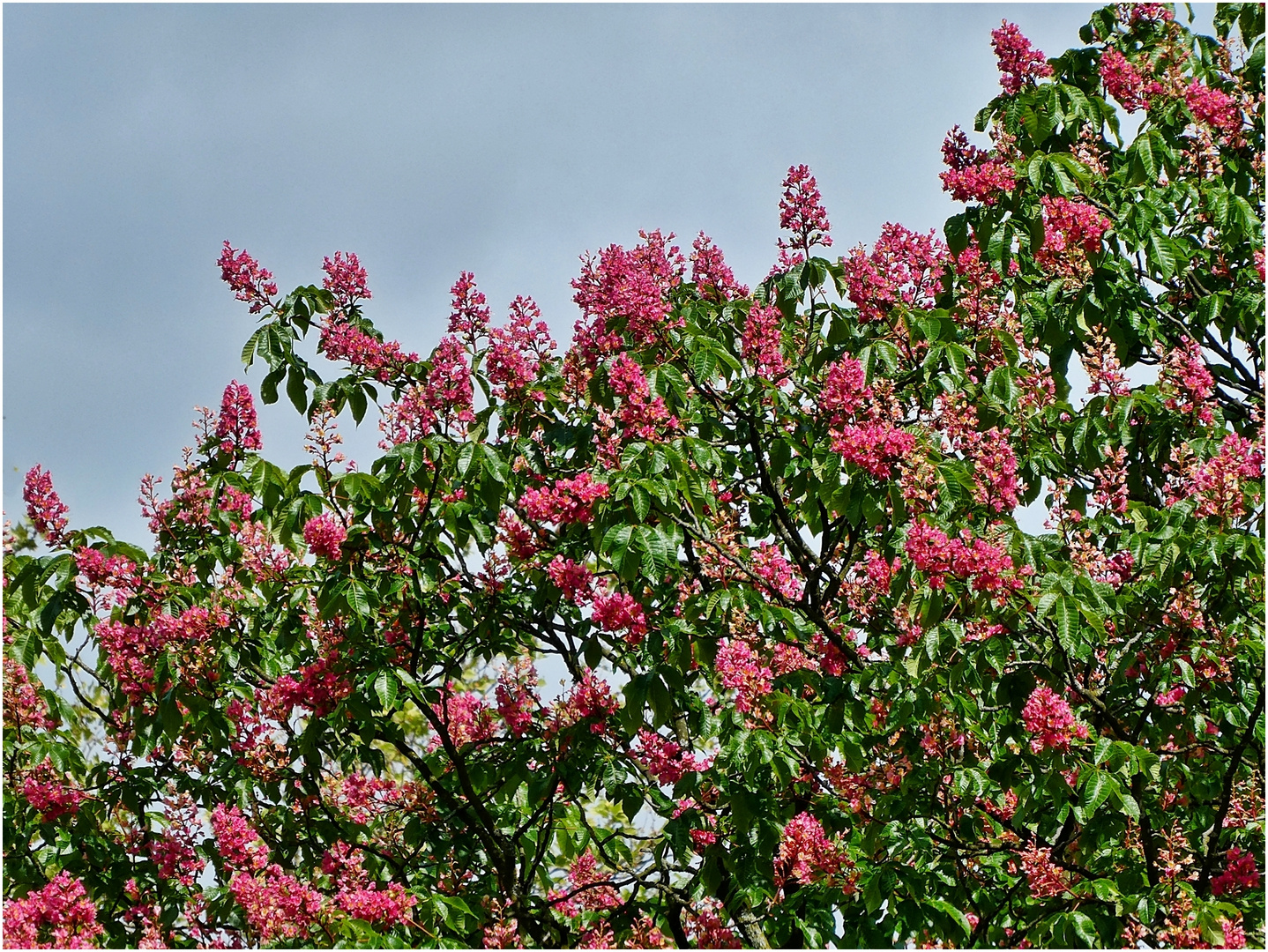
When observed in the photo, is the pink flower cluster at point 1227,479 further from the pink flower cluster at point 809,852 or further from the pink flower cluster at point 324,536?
the pink flower cluster at point 324,536

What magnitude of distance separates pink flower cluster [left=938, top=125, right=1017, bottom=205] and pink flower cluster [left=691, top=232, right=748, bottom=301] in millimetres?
1026

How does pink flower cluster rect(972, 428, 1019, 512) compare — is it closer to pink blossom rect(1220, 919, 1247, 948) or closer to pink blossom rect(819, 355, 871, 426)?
pink blossom rect(819, 355, 871, 426)

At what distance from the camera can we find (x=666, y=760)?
14.3 feet

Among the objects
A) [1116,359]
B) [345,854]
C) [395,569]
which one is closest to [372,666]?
[395,569]

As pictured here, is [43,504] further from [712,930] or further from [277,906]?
[712,930]

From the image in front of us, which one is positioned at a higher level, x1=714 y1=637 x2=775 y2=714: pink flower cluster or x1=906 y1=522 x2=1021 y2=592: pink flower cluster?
x1=906 y1=522 x2=1021 y2=592: pink flower cluster

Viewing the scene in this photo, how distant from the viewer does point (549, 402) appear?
5.09 m

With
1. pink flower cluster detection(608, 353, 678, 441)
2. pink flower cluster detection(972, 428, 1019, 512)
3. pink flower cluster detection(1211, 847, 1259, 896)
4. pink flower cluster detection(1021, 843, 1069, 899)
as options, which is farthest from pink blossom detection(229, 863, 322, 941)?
pink flower cluster detection(1211, 847, 1259, 896)

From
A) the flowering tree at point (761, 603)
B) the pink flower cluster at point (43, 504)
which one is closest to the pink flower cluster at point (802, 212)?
the flowering tree at point (761, 603)

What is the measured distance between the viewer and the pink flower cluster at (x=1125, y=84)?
5480 millimetres

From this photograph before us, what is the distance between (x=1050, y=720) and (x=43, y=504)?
145 inches

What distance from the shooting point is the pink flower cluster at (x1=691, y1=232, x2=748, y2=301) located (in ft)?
18.8

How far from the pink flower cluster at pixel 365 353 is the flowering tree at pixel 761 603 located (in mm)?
22

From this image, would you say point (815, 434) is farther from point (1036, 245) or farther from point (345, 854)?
point (345, 854)
